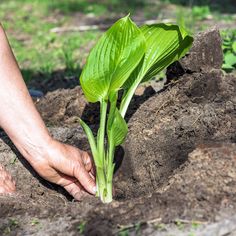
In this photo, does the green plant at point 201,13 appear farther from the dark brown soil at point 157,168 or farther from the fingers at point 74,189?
the fingers at point 74,189

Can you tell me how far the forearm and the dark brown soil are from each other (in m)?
0.20

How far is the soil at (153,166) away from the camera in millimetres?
2289

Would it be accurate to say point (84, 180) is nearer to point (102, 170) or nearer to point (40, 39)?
point (102, 170)

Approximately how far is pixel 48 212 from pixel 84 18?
4.52 metres

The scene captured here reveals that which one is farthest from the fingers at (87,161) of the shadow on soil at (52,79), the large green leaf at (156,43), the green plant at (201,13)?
the green plant at (201,13)

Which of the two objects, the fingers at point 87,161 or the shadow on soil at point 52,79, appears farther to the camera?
the shadow on soil at point 52,79

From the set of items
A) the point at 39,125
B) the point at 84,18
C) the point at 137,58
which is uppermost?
the point at 137,58

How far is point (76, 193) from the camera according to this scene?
2.86m

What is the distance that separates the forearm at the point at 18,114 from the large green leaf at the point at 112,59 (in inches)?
10.5

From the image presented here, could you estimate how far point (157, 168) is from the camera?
286 cm

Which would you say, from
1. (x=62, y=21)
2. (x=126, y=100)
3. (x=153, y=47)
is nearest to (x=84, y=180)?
(x=126, y=100)

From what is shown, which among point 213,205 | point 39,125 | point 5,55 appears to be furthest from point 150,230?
point 5,55

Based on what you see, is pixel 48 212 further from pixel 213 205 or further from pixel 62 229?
pixel 213 205

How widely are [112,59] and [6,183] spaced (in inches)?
26.6
